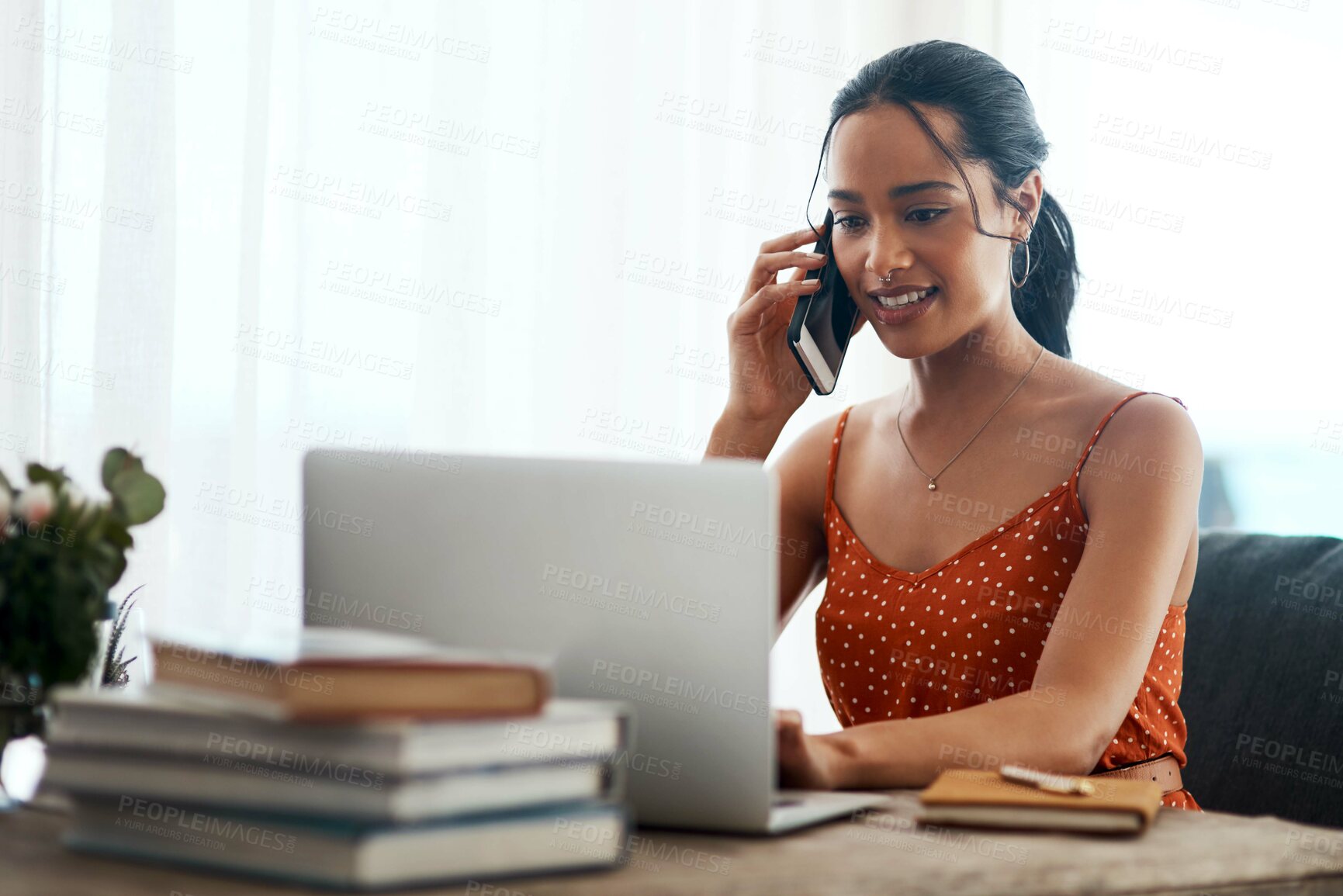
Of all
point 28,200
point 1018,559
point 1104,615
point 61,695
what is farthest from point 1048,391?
point 28,200

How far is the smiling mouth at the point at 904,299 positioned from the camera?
4.95 feet

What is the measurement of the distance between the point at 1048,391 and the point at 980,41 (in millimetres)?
1718

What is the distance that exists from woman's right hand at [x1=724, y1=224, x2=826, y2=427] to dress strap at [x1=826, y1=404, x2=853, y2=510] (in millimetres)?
69

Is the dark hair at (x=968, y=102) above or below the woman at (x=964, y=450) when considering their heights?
above

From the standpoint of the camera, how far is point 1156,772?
54.2 inches

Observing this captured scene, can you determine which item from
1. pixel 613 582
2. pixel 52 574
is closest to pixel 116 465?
pixel 52 574

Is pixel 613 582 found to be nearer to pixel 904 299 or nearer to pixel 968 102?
pixel 904 299

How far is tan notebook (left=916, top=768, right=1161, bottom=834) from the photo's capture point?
0.79 metres

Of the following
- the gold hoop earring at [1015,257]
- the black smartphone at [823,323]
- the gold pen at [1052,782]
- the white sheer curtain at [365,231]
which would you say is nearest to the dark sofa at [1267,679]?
the gold hoop earring at [1015,257]

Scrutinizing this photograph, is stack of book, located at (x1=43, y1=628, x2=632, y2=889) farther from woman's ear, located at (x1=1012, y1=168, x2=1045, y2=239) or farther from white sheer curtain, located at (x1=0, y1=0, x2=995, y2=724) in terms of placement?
white sheer curtain, located at (x1=0, y1=0, x2=995, y2=724)

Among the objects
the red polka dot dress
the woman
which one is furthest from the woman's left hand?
the red polka dot dress

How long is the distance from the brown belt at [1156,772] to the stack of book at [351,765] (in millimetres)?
838

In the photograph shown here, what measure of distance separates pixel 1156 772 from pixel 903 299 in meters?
0.62

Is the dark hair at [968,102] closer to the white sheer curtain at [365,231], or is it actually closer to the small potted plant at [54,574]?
the small potted plant at [54,574]
